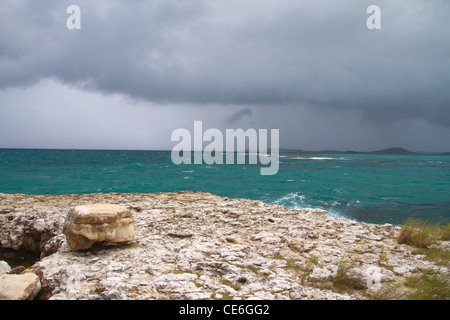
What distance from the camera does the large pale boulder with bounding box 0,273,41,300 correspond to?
3.44 metres

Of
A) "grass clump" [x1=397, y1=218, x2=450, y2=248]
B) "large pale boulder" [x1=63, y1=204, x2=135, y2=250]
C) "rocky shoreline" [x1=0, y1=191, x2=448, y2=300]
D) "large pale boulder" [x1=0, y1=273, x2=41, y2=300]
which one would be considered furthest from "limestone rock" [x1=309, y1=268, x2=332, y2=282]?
"large pale boulder" [x1=0, y1=273, x2=41, y2=300]

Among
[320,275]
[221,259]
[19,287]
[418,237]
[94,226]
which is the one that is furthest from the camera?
[418,237]

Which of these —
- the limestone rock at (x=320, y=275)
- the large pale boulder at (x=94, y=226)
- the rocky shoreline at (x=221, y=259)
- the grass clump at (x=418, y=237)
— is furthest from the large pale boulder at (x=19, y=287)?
the grass clump at (x=418, y=237)

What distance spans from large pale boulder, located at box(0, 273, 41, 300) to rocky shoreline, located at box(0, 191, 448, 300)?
0.24 m

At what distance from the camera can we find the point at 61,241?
5832mm

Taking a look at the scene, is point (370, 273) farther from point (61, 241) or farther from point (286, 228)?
point (61, 241)

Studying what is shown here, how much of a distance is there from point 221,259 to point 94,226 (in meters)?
2.48

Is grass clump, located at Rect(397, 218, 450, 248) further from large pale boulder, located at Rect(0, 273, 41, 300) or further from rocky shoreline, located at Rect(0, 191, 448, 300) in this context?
large pale boulder, located at Rect(0, 273, 41, 300)

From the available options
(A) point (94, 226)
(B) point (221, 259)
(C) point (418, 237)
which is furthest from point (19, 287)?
(C) point (418, 237)

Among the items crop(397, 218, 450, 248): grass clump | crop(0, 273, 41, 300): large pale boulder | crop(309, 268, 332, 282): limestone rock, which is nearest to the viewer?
crop(0, 273, 41, 300): large pale boulder

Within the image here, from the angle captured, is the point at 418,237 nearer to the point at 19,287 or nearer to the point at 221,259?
the point at 221,259

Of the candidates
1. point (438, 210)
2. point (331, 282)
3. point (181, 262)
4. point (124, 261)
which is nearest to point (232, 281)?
point (181, 262)

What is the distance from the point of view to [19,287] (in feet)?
11.8
